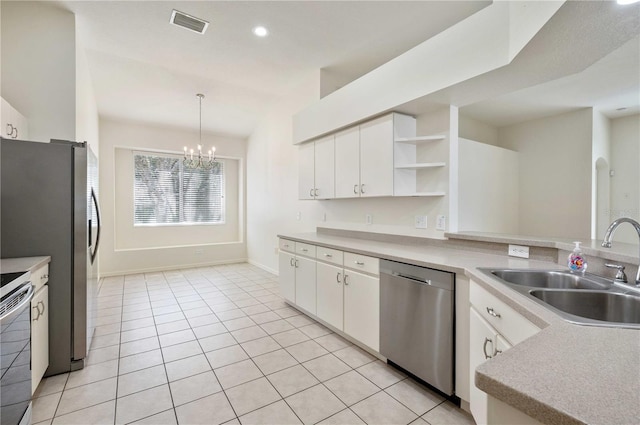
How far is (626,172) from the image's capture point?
447 cm

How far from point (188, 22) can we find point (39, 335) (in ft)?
9.46

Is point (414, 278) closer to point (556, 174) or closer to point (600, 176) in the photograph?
point (556, 174)

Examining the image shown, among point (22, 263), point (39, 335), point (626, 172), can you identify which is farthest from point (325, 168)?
point (626, 172)

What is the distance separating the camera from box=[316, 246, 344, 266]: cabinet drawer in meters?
2.73

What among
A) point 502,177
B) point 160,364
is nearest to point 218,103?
point 160,364

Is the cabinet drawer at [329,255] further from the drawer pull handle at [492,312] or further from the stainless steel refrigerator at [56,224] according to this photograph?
the stainless steel refrigerator at [56,224]

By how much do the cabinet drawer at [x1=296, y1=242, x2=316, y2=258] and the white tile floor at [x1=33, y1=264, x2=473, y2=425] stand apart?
2.44 ft

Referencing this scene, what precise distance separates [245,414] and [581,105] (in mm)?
5767

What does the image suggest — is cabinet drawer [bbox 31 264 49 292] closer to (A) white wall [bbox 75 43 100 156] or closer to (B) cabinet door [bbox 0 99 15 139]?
(B) cabinet door [bbox 0 99 15 139]

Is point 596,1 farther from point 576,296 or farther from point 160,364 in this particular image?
Result: point 160,364

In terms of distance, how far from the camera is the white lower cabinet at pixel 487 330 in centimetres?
Result: 122

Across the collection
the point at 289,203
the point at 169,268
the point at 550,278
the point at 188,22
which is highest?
the point at 188,22

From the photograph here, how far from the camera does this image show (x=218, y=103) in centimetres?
495

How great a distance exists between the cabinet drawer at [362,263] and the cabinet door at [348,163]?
0.77m
